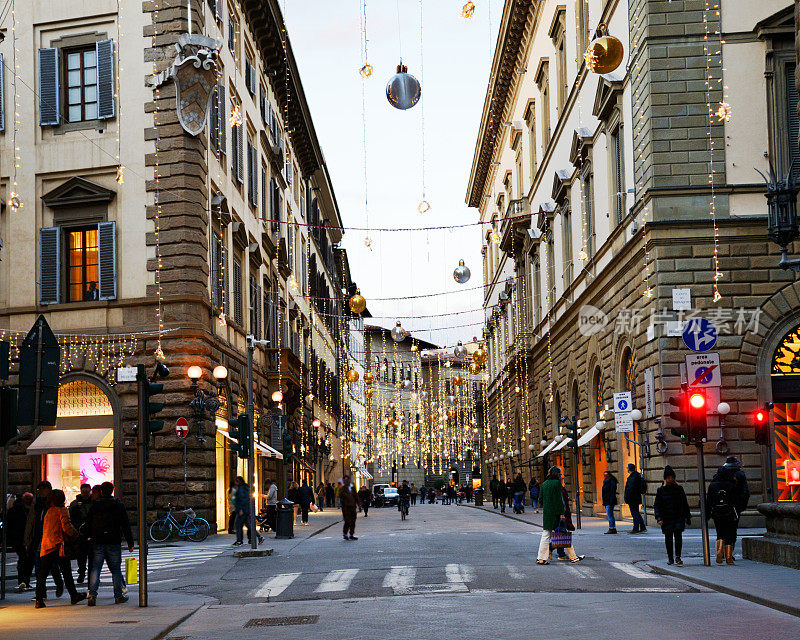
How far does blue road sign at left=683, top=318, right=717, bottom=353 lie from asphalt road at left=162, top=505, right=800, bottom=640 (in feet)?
17.4

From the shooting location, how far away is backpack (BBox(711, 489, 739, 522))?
1870 cm

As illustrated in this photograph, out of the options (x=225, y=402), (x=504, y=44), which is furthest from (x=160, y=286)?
(x=504, y=44)

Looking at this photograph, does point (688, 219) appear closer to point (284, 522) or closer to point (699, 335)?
point (699, 335)

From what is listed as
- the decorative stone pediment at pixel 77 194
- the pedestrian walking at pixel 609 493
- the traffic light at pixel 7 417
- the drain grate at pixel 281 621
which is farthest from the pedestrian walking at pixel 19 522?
the pedestrian walking at pixel 609 493

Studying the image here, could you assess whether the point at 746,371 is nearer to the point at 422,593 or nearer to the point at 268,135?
the point at 422,593

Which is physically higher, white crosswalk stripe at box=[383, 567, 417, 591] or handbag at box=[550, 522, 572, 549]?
handbag at box=[550, 522, 572, 549]

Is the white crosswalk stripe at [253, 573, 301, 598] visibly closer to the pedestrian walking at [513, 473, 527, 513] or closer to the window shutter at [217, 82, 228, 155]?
the window shutter at [217, 82, 228, 155]

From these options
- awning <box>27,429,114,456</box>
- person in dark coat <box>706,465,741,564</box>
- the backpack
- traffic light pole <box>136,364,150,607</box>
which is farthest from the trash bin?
traffic light pole <box>136,364,150,607</box>

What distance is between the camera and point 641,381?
30.0 metres

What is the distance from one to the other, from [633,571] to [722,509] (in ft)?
5.89

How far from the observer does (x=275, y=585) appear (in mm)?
18156

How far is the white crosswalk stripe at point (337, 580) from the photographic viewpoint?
55.8 ft

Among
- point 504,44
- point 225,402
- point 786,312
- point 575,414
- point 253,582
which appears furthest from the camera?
point 504,44

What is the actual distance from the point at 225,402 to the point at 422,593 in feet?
62.5
